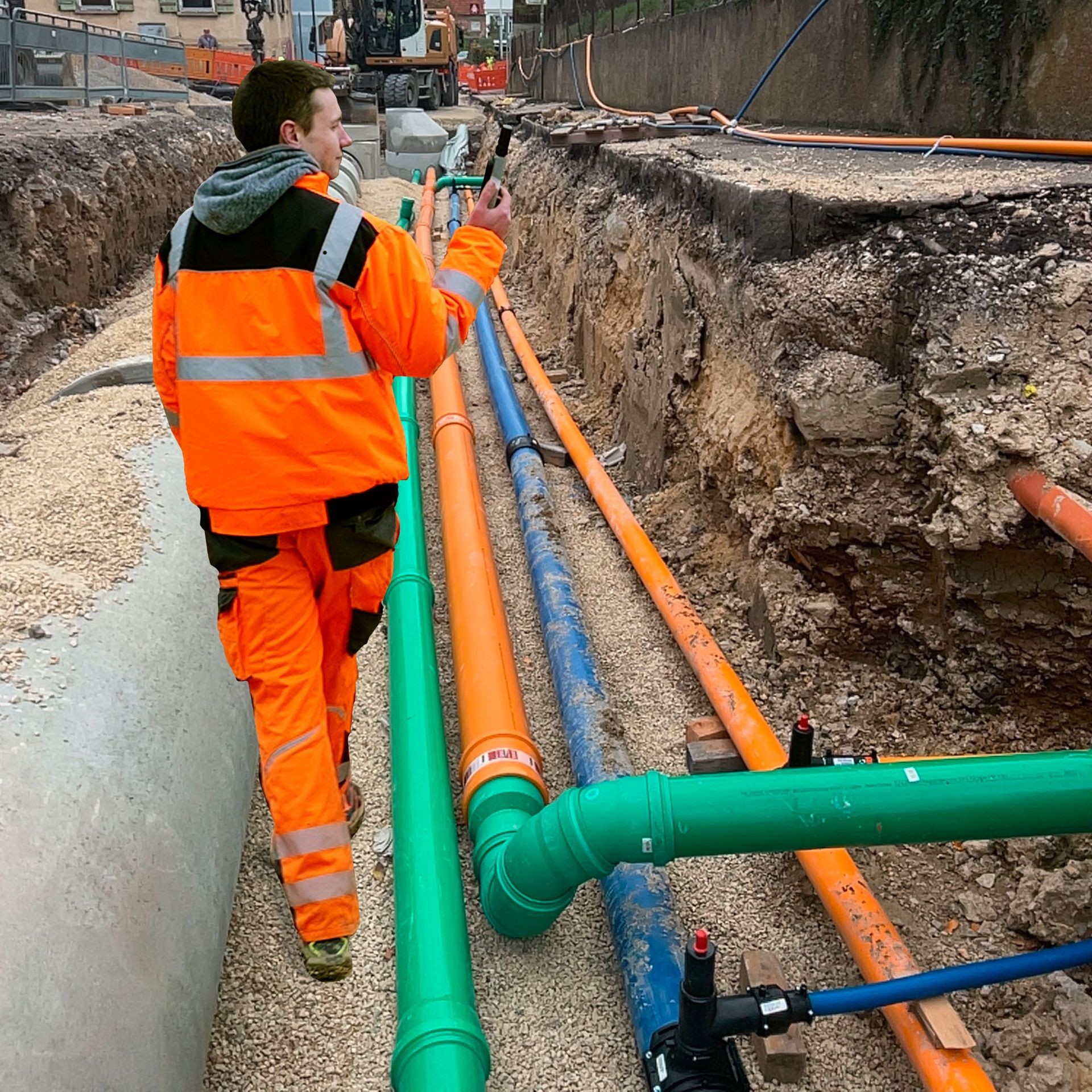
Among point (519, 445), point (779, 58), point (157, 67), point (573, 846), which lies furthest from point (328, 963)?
point (157, 67)

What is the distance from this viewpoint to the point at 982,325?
267 cm

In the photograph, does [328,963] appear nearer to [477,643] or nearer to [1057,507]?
[477,643]

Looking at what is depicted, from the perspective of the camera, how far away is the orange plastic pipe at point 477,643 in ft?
8.74

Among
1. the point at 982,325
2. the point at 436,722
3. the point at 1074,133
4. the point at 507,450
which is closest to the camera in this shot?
the point at 982,325

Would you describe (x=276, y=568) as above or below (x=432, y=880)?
above

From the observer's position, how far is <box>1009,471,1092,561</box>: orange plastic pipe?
7.09 feet

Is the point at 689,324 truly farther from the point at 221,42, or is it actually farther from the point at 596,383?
the point at 221,42

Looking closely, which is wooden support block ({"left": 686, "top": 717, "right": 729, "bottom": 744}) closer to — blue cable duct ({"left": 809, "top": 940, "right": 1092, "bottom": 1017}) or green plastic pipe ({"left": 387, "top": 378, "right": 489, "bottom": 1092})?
green plastic pipe ({"left": 387, "top": 378, "right": 489, "bottom": 1092})

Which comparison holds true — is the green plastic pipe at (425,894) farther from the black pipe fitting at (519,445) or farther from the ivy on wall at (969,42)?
the ivy on wall at (969,42)

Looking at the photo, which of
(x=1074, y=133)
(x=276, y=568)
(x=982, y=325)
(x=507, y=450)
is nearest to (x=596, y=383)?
(x=507, y=450)

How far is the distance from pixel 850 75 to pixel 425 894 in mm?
5302

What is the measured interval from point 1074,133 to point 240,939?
425cm

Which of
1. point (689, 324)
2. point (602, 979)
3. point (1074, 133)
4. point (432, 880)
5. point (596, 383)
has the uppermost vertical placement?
point (1074, 133)

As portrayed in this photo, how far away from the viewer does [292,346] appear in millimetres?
2055
